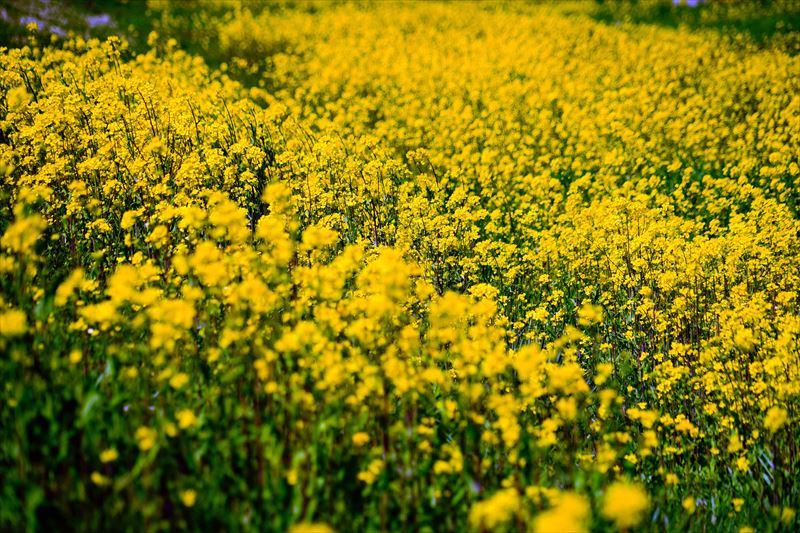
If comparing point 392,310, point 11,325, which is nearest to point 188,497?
point 11,325

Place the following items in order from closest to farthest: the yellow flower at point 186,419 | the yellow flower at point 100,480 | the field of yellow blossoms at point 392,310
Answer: the yellow flower at point 100,480 < the yellow flower at point 186,419 < the field of yellow blossoms at point 392,310

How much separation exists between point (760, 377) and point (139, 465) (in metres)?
4.34

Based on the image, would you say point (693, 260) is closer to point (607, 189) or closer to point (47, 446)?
point (607, 189)

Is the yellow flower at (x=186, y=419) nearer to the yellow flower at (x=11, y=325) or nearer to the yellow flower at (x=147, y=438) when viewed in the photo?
the yellow flower at (x=147, y=438)

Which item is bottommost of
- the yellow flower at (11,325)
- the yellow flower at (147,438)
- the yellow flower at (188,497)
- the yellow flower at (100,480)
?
the yellow flower at (188,497)

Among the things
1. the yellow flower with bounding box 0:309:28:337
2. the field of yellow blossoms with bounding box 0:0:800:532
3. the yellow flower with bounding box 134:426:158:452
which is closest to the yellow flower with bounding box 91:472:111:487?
the field of yellow blossoms with bounding box 0:0:800:532

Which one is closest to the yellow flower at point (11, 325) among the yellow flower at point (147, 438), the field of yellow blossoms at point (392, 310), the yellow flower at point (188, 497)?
the field of yellow blossoms at point (392, 310)

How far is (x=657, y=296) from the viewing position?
19.2ft

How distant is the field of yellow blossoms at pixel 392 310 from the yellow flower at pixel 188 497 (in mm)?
71

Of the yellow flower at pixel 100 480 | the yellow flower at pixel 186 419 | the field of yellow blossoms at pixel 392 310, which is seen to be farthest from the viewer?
the field of yellow blossoms at pixel 392 310

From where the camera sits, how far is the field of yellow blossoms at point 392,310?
271cm

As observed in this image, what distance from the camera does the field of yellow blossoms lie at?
8.90ft

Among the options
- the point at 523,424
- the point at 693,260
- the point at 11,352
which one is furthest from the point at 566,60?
the point at 11,352

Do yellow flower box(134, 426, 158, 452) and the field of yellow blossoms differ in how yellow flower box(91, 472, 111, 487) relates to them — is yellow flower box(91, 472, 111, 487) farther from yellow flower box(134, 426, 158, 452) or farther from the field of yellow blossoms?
yellow flower box(134, 426, 158, 452)
